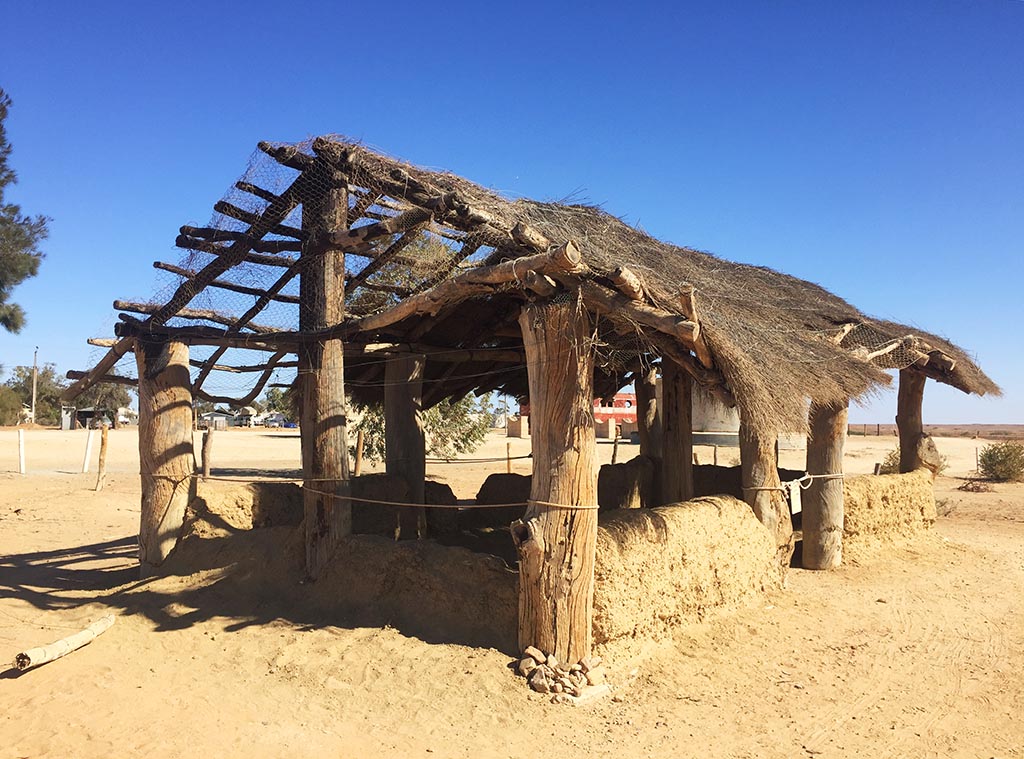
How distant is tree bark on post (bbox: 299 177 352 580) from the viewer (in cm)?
654

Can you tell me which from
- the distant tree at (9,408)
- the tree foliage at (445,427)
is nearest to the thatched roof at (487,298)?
the tree foliage at (445,427)

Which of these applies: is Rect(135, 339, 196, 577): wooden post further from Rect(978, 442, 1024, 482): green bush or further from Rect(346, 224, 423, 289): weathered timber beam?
Rect(978, 442, 1024, 482): green bush

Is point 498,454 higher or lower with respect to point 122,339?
lower

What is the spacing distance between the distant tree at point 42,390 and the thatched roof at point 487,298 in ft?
161

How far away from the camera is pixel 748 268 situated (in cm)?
1119

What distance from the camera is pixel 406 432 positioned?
8.50m

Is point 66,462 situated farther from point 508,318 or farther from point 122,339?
point 508,318

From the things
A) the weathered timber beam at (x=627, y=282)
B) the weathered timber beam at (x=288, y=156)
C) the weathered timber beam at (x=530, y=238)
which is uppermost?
the weathered timber beam at (x=288, y=156)

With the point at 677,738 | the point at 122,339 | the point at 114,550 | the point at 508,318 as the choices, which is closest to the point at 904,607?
the point at 677,738

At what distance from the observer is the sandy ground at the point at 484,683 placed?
14.1 feet

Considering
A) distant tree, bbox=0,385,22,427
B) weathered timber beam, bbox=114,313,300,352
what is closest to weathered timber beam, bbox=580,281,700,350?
weathered timber beam, bbox=114,313,300,352

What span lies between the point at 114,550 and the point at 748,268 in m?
9.57

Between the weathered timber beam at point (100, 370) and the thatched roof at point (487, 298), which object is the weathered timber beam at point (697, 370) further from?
the weathered timber beam at point (100, 370)

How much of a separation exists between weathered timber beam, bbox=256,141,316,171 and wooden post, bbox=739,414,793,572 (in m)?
4.84
